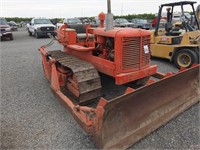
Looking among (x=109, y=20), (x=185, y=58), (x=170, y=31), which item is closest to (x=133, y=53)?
(x=109, y=20)

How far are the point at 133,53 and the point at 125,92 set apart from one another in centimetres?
94

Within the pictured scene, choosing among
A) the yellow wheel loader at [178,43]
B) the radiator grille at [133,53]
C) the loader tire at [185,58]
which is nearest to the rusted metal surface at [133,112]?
the radiator grille at [133,53]

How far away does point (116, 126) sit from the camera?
294 cm

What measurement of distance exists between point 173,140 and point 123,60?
1552 millimetres

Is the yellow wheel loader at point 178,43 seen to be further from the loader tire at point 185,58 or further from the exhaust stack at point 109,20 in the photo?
the exhaust stack at point 109,20

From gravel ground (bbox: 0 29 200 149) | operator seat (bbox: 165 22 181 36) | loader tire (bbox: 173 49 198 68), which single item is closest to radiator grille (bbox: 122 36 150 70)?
gravel ground (bbox: 0 29 200 149)

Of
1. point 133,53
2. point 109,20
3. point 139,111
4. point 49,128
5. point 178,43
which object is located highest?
point 109,20

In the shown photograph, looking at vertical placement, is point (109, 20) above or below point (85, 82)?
above

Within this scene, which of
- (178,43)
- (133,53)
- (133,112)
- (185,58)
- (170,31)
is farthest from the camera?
(170,31)

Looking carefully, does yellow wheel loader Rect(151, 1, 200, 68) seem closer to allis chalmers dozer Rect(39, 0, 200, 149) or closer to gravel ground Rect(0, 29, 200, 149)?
allis chalmers dozer Rect(39, 0, 200, 149)

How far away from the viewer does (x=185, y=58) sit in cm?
717

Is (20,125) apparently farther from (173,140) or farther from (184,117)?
(184,117)

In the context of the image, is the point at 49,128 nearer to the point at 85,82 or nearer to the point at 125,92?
the point at 85,82

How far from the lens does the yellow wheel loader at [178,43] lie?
700 cm
